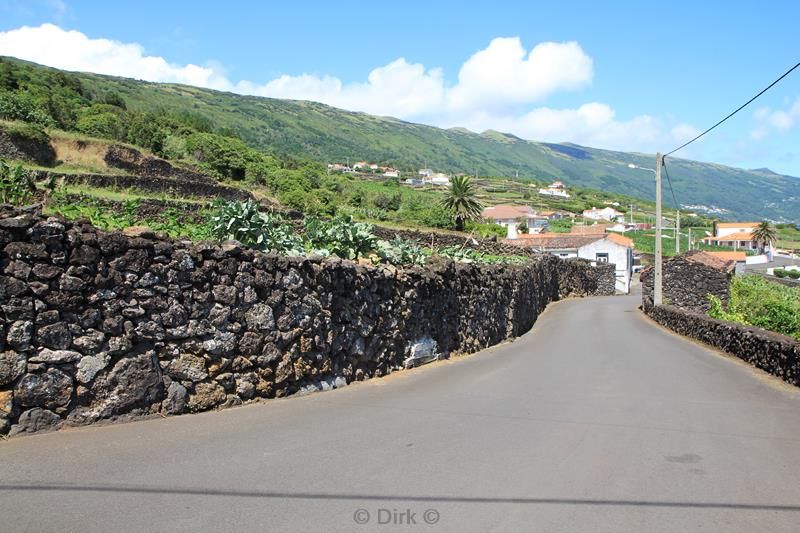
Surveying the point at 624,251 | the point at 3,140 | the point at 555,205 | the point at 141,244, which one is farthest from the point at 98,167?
the point at 555,205

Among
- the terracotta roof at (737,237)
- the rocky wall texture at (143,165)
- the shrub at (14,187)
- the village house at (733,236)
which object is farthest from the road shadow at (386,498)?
the terracotta roof at (737,237)

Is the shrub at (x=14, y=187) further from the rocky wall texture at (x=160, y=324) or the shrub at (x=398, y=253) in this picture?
the shrub at (x=398, y=253)

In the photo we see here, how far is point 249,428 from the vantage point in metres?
7.43

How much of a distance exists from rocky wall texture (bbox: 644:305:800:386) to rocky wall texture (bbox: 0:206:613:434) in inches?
322

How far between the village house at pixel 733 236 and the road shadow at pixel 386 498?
143 metres

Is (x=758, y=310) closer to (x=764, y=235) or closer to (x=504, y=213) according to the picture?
(x=504, y=213)

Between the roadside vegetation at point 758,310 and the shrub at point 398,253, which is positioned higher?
the shrub at point 398,253

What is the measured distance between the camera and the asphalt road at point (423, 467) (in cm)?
514

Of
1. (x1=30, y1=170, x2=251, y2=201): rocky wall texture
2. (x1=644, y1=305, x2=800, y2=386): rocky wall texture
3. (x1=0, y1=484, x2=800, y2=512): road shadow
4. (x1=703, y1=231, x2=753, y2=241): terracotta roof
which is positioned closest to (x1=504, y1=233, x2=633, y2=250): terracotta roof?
(x1=30, y1=170, x2=251, y2=201): rocky wall texture

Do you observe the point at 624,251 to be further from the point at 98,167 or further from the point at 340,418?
the point at 340,418

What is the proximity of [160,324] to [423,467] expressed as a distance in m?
3.23

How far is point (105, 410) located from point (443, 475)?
3494mm

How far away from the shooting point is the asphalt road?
5137 mm

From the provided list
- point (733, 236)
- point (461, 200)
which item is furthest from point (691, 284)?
point (733, 236)
